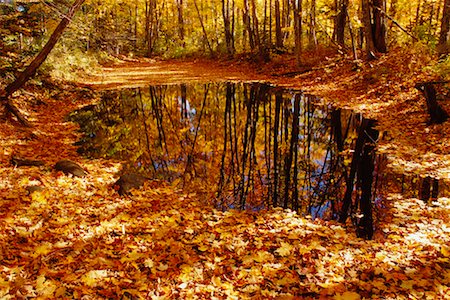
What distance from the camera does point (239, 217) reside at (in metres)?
5.46

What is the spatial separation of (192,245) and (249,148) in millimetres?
4534

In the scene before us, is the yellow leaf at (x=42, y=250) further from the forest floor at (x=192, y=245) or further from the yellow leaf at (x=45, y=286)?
the yellow leaf at (x=45, y=286)

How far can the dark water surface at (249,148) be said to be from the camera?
633cm

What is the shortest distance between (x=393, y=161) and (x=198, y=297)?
560 centimetres

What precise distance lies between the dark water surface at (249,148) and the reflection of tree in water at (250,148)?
0.02 m

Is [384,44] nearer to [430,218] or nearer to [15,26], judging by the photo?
[430,218]

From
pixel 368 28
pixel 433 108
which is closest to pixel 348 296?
pixel 433 108

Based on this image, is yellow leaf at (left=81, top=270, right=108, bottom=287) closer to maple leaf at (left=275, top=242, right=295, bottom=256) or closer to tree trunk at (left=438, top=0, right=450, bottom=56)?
maple leaf at (left=275, top=242, right=295, bottom=256)

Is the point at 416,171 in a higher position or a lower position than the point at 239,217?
higher

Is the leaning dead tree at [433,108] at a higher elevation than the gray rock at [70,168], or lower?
higher

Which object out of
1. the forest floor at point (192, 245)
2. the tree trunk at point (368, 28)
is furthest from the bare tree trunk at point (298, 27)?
the forest floor at point (192, 245)

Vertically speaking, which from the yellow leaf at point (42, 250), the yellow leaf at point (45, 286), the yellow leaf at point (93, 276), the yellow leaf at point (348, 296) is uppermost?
the yellow leaf at point (42, 250)

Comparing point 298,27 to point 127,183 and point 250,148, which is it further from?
point 127,183

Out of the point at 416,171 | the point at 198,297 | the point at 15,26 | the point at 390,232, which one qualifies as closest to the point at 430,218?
the point at 390,232
